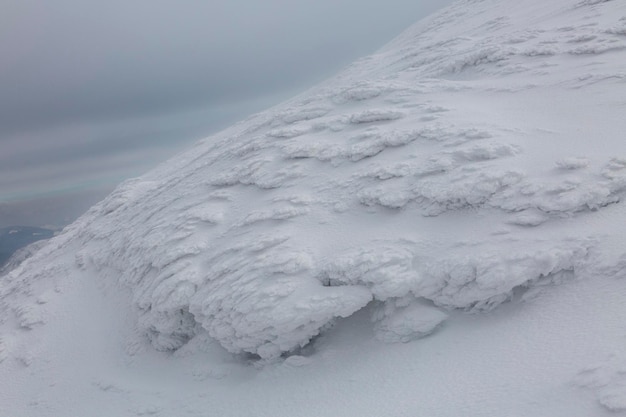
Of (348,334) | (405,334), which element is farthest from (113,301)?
(405,334)

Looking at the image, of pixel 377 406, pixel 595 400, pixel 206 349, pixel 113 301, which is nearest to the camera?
pixel 595 400

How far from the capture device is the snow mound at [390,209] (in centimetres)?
645

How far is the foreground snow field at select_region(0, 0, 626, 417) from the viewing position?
556 cm

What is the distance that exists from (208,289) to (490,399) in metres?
4.69

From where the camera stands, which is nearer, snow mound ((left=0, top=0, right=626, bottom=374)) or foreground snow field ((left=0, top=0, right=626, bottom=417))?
foreground snow field ((left=0, top=0, right=626, bottom=417))

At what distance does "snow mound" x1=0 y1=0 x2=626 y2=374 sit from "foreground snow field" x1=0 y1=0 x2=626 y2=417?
0.04 m

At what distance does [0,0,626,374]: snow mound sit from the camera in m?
6.45

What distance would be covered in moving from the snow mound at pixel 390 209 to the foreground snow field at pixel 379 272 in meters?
0.04

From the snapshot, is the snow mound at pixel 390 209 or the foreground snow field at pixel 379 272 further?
the snow mound at pixel 390 209

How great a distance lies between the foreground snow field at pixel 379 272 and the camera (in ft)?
18.2

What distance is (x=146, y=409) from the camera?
299 inches

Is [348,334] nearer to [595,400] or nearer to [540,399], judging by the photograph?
[540,399]

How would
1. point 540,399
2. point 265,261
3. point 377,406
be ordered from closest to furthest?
1. point 540,399
2. point 377,406
3. point 265,261

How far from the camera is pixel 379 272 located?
6.55 metres
